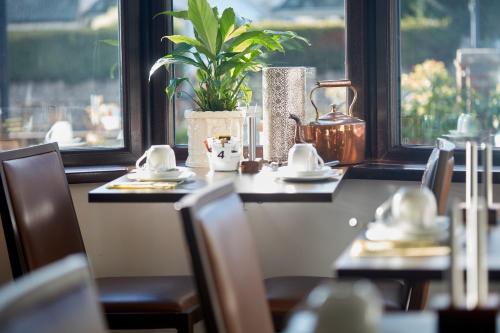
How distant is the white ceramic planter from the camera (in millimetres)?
2982

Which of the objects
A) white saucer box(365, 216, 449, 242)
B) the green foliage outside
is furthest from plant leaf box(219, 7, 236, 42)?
white saucer box(365, 216, 449, 242)

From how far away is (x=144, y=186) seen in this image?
2.58m

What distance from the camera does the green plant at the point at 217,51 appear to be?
296 centimetres

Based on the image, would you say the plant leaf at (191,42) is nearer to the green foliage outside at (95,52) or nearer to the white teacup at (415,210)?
the green foliage outside at (95,52)

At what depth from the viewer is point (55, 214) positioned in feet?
8.37

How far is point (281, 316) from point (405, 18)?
1.15 metres

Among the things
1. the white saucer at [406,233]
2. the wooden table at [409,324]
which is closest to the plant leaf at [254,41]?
the white saucer at [406,233]

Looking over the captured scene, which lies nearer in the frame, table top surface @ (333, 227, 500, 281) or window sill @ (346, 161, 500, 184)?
table top surface @ (333, 227, 500, 281)

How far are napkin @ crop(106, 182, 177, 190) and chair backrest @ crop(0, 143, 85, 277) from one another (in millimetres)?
146

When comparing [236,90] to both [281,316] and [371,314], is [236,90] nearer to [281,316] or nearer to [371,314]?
[281,316]

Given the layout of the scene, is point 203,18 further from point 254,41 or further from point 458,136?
point 458,136

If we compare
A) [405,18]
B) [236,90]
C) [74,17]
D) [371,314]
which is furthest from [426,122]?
[371,314]

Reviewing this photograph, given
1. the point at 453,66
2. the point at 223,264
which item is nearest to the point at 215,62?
the point at 453,66

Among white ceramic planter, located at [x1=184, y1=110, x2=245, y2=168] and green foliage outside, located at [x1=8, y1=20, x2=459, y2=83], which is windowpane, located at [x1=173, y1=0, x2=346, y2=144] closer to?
green foliage outside, located at [x1=8, y1=20, x2=459, y2=83]
